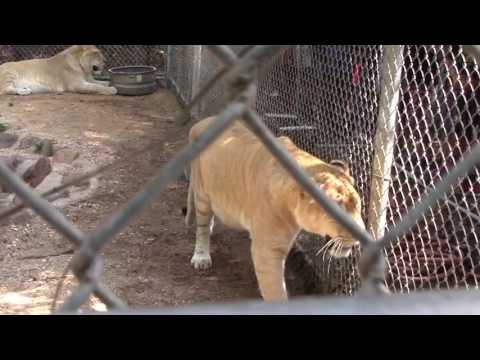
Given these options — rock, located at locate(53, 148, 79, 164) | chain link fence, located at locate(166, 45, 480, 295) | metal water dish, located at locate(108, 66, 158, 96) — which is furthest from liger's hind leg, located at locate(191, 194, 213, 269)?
metal water dish, located at locate(108, 66, 158, 96)

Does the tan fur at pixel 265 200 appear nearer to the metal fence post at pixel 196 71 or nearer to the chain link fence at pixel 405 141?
the chain link fence at pixel 405 141

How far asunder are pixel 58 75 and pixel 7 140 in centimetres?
307

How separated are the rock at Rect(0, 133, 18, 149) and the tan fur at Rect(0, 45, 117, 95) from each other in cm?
250

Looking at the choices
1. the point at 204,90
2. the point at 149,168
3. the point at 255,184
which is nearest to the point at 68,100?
the point at 149,168

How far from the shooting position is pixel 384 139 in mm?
2781

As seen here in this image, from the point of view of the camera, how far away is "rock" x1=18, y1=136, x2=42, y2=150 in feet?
20.1

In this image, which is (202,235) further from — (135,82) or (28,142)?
(135,82)

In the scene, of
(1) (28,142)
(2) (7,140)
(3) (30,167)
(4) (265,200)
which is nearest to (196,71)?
(1) (28,142)

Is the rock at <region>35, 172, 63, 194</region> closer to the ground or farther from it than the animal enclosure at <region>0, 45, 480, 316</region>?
closer to the ground

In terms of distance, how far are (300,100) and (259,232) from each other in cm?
130

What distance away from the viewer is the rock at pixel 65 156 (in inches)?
224

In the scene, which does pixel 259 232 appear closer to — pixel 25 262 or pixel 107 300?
pixel 25 262

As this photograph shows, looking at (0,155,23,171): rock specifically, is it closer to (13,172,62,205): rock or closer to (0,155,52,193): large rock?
(0,155,52,193): large rock

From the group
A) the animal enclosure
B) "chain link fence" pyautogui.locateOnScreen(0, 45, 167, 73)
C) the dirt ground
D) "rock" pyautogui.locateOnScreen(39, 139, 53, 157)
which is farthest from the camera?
"chain link fence" pyautogui.locateOnScreen(0, 45, 167, 73)
